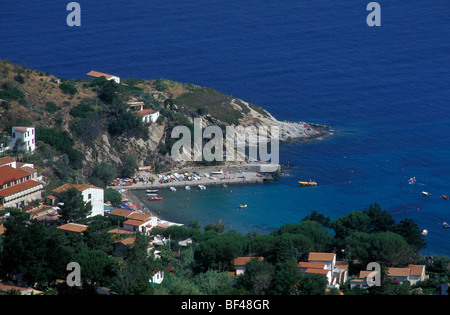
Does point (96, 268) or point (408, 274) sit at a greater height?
point (96, 268)

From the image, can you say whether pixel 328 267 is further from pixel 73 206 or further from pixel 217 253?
pixel 73 206

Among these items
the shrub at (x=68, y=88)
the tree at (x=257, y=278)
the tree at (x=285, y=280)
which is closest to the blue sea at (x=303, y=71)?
the shrub at (x=68, y=88)

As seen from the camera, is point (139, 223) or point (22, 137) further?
point (22, 137)

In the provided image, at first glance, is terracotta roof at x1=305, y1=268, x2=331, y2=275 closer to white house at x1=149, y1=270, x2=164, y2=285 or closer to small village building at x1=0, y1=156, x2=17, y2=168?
white house at x1=149, y1=270, x2=164, y2=285

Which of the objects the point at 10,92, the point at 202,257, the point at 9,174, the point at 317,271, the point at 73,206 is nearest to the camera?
the point at 317,271

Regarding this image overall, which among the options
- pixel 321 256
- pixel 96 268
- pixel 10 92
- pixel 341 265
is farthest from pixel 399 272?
pixel 10 92

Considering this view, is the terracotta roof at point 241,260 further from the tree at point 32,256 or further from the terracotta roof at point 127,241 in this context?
the tree at point 32,256

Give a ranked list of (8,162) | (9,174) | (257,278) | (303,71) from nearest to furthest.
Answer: (257,278) < (9,174) < (8,162) < (303,71)
